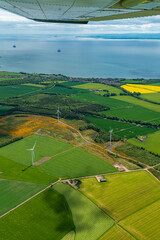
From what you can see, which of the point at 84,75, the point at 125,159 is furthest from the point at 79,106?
the point at 84,75

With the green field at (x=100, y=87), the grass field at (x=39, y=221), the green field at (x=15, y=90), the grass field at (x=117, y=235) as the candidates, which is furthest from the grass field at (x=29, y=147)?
the green field at (x=100, y=87)

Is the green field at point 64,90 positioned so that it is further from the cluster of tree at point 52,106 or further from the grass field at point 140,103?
the grass field at point 140,103

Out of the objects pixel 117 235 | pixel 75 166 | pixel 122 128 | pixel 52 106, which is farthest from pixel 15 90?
pixel 117 235

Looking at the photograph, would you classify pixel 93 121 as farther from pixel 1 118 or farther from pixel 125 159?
pixel 1 118

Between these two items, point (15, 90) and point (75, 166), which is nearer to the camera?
point (75, 166)

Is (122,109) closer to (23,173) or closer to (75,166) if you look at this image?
(75,166)
